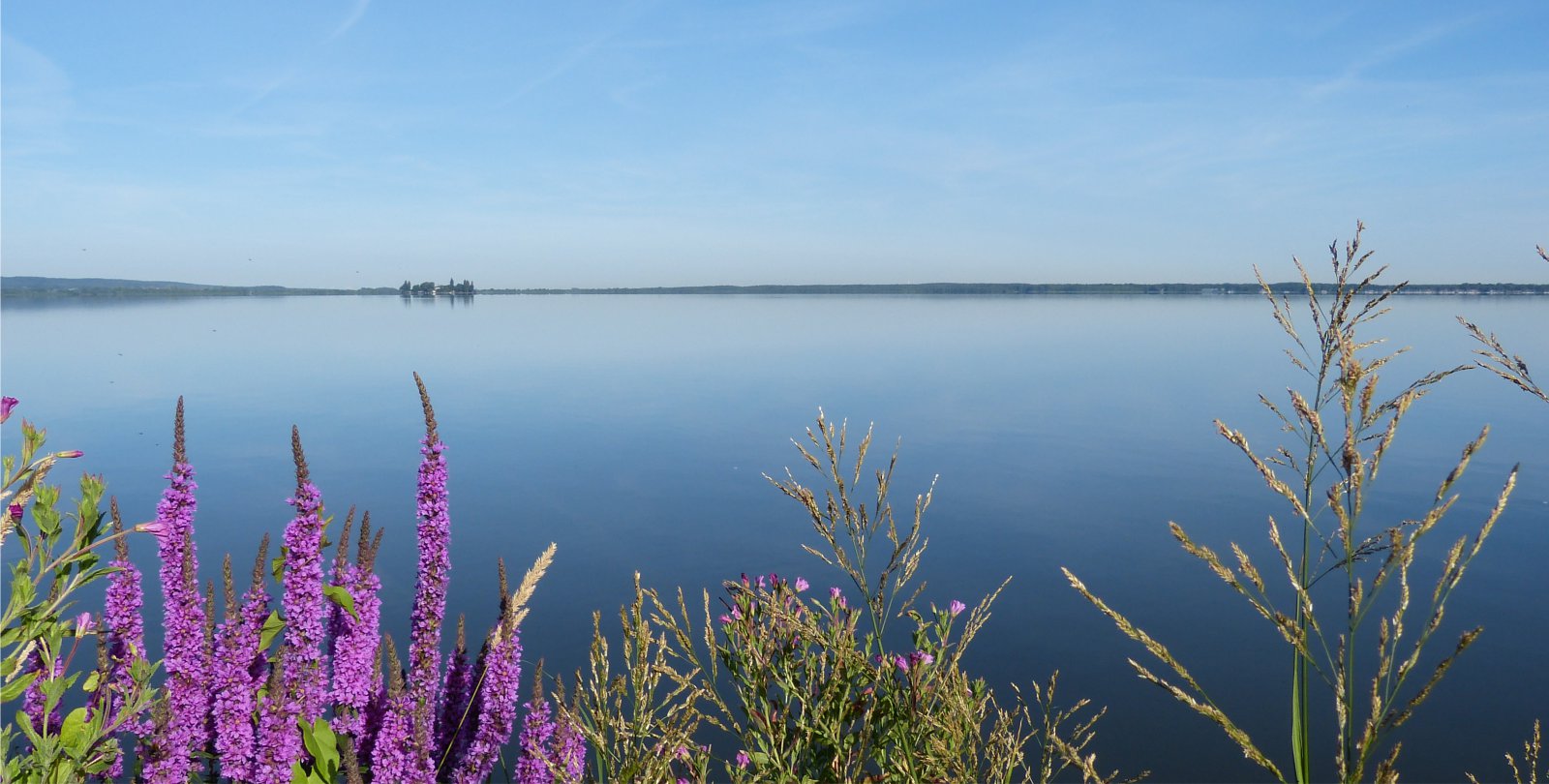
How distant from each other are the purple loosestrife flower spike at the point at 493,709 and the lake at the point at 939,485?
223 inches

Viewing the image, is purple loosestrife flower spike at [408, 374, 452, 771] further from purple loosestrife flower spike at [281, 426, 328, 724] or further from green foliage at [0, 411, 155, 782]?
green foliage at [0, 411, 155, 782]

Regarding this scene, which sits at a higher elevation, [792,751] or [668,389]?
[792,751]

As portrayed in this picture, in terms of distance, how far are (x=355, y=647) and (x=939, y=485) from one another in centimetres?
1423

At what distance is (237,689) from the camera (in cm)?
322

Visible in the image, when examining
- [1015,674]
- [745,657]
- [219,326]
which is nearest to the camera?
[745,657]

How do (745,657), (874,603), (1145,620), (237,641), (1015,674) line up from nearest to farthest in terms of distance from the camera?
(874,603) < (745,657) < (237,641) < (1015,674) < (1145,620)

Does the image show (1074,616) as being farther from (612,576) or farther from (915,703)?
(915,703)

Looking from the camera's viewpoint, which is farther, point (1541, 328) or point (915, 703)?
point (1541, 328)

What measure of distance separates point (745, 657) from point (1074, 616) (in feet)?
29.9

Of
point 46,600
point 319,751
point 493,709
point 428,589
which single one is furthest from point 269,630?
point 46,600

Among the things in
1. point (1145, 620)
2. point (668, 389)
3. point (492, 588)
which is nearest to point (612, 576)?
point (492, 588)

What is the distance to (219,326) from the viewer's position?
2827 inches

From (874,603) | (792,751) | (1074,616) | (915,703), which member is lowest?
(1074,616)

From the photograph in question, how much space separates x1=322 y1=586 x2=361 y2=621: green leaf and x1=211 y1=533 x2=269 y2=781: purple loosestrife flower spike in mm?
276
